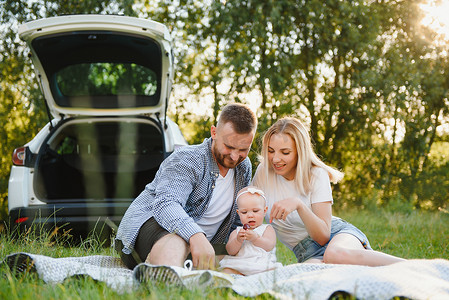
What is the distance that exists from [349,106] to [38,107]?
496 centimetres

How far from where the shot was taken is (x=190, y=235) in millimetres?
2609

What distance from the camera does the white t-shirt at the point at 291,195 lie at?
3090 mm

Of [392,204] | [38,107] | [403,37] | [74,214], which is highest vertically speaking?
[403,37]

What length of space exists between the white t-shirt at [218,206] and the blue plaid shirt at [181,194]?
33 millimetres

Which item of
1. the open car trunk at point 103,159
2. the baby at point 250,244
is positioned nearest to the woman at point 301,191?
the baby at point 250,244

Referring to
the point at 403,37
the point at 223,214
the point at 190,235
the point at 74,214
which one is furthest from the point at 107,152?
the point at 403,37

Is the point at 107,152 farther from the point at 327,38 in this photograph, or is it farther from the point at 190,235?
the point at 327,38

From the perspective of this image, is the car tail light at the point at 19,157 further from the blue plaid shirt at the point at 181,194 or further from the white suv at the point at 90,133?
the blue plaid shirt at the point at 181,194

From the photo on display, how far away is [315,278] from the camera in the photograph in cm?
221

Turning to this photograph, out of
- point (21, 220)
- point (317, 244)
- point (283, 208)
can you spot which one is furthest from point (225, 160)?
point (21, 220)

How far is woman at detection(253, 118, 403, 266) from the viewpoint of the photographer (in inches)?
117

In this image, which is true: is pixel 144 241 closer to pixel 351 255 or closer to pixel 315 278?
pixel 315 278

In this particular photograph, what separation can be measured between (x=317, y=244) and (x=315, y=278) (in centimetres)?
90

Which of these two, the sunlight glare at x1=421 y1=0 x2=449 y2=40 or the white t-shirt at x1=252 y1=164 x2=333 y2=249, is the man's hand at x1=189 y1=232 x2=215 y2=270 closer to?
the white t-shirt at x1=252 y1=164 x2=333 y2=249
